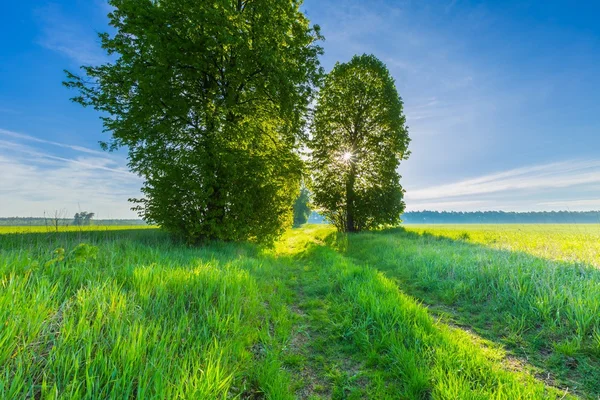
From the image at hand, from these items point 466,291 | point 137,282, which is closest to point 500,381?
point 466,291

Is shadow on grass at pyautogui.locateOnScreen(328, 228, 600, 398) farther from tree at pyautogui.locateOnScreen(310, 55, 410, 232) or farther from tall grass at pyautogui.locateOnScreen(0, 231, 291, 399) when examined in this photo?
tree at pyautogui.locateOnScreen(310, 55, 410, 232)

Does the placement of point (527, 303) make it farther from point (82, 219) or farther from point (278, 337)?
point (82, 219)

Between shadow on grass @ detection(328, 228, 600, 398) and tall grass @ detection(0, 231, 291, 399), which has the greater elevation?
tall grass @ detection(0, 231, 291, 399)

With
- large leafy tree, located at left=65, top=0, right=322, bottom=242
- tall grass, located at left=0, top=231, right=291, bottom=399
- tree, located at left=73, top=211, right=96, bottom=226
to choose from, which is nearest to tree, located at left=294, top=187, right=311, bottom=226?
large leafy tree, located at left=65, top=0, right=322, bottom=242

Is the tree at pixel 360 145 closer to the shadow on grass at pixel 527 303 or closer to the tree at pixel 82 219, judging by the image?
the shadow on grass at pixel 527 303

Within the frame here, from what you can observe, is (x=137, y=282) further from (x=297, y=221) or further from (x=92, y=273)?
(x=297, y=221)

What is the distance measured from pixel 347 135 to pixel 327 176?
4.15m

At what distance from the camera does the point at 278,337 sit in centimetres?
411

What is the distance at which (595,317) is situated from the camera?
416 centimetres

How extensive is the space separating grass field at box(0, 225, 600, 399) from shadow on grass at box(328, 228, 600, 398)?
28 mm

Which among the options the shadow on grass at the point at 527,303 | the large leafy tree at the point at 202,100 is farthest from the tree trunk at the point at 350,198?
the shadow on grass at the point at 527,303

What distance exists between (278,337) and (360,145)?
19.9 meters

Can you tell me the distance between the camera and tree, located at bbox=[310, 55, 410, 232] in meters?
20.8

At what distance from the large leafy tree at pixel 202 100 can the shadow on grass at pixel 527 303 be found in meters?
7.37
